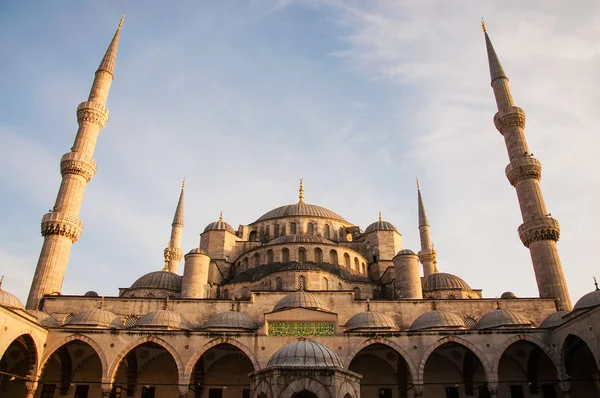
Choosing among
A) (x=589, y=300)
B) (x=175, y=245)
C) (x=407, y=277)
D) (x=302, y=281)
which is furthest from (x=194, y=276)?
(x=589, y=300)

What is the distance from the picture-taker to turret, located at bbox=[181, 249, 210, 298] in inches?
819

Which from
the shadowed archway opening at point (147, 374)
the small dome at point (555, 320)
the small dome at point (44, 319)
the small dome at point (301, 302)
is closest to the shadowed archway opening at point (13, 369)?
the small dome at point (44, 319)

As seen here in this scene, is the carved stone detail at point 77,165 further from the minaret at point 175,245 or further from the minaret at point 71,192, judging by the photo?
the minaret at point 175,245

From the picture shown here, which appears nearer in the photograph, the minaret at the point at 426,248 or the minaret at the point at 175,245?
the minaret at the point at 426,248

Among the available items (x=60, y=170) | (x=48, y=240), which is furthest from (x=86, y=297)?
(x=60, y=170)

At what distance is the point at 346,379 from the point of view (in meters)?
8.26

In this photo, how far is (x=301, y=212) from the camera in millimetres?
29234

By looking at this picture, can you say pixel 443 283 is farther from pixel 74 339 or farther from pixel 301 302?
pixel 74 339

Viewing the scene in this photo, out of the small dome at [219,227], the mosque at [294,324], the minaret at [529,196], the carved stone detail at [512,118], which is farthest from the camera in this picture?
the small dome at [219,227]

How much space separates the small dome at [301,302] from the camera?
17.5 meters

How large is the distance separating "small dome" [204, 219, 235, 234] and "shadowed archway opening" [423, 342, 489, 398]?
1387cm

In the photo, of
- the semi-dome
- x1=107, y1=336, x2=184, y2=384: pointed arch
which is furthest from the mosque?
the semi-dome

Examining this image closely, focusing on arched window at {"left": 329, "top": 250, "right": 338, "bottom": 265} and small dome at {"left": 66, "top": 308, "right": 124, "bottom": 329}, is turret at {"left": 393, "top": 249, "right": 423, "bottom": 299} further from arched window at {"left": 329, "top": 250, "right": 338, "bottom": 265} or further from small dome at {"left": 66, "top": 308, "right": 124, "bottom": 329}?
small dome at {"left": 66, "top": 308, "right": 124, "bottom": 329}

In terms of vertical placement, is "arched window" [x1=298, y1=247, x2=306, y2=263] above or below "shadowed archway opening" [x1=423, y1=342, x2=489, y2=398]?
above
